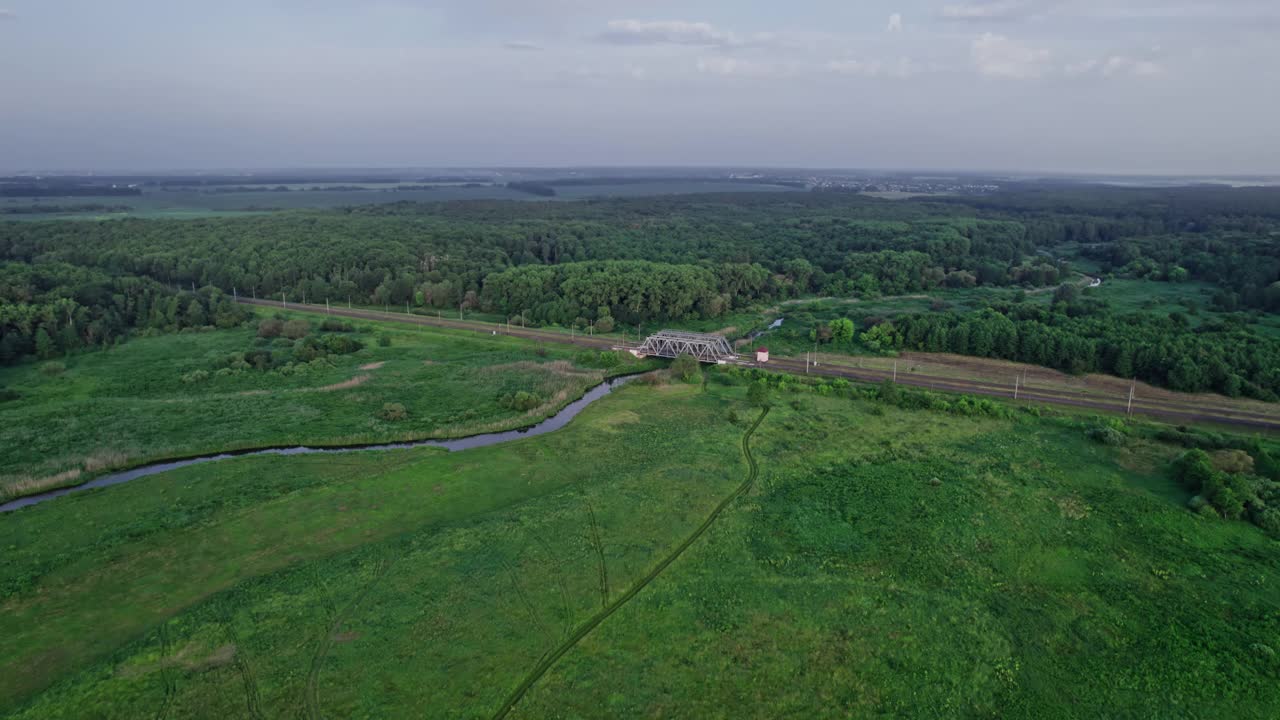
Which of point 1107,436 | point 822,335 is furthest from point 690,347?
point 1107,436

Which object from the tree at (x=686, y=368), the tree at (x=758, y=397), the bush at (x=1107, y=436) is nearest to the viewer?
the bush at (x=1107, y=436)

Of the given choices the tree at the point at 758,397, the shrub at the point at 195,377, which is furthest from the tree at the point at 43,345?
the tree at the point at 758,397

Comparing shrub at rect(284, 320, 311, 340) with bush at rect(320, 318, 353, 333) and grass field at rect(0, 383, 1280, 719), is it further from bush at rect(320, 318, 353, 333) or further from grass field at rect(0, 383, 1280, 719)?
grass field at rect(0, 383, 1280, 719)

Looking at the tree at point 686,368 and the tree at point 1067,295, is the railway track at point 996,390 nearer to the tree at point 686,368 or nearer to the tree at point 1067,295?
the tree at point 686,368

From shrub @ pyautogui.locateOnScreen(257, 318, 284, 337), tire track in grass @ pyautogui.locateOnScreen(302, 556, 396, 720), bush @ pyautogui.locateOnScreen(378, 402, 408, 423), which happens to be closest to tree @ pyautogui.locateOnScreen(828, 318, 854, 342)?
bush @ pyautogui.locateOnScreen(378, 402, 408, 423)

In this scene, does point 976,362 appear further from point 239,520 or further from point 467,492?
point 239,520

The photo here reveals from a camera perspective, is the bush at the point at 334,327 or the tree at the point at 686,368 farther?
the bush at the point at 334,327
